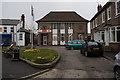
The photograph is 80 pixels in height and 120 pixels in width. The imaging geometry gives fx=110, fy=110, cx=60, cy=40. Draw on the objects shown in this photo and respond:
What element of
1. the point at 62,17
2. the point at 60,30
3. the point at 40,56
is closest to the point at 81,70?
the point at 40,56

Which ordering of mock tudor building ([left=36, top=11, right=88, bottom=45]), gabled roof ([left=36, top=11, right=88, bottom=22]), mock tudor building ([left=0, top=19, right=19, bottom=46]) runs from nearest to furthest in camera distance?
1. mock tudor building ([left=36, top=11, right=88, bottom=45])
2. gabled roof ([left=36, top=11, right=88, bottom=22])
3. mock tudor building ([left=0, top=19, right=19, bottom=46])

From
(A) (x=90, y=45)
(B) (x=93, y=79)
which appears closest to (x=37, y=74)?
(B) (x=93, y=79)

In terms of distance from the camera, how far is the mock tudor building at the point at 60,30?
27125 millimetres

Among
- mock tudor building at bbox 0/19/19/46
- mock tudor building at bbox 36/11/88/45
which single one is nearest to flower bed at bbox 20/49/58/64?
mock tudor building at bbox 36/11/88/45

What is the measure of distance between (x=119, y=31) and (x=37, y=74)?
11330mm

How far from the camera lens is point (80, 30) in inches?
1085

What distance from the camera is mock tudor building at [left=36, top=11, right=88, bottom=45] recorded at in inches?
1068

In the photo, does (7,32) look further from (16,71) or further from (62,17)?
(16,71)

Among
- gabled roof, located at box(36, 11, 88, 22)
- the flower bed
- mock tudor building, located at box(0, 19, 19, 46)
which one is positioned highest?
gabled roof, located at box(36, 11, 88, 22)

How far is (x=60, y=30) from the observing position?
90.8 feet

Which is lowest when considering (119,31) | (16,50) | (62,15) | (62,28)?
(16,50)

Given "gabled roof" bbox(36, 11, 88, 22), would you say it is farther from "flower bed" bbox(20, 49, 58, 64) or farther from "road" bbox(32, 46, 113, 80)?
"road" bbox(32, 46, 113, 80)

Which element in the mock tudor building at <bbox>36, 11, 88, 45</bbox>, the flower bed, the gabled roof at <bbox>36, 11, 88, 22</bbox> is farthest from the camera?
the gabled roof at <bbox>36, 11, 88, 22</bbox>

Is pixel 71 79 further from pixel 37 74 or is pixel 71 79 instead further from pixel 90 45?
pixel 90 45
